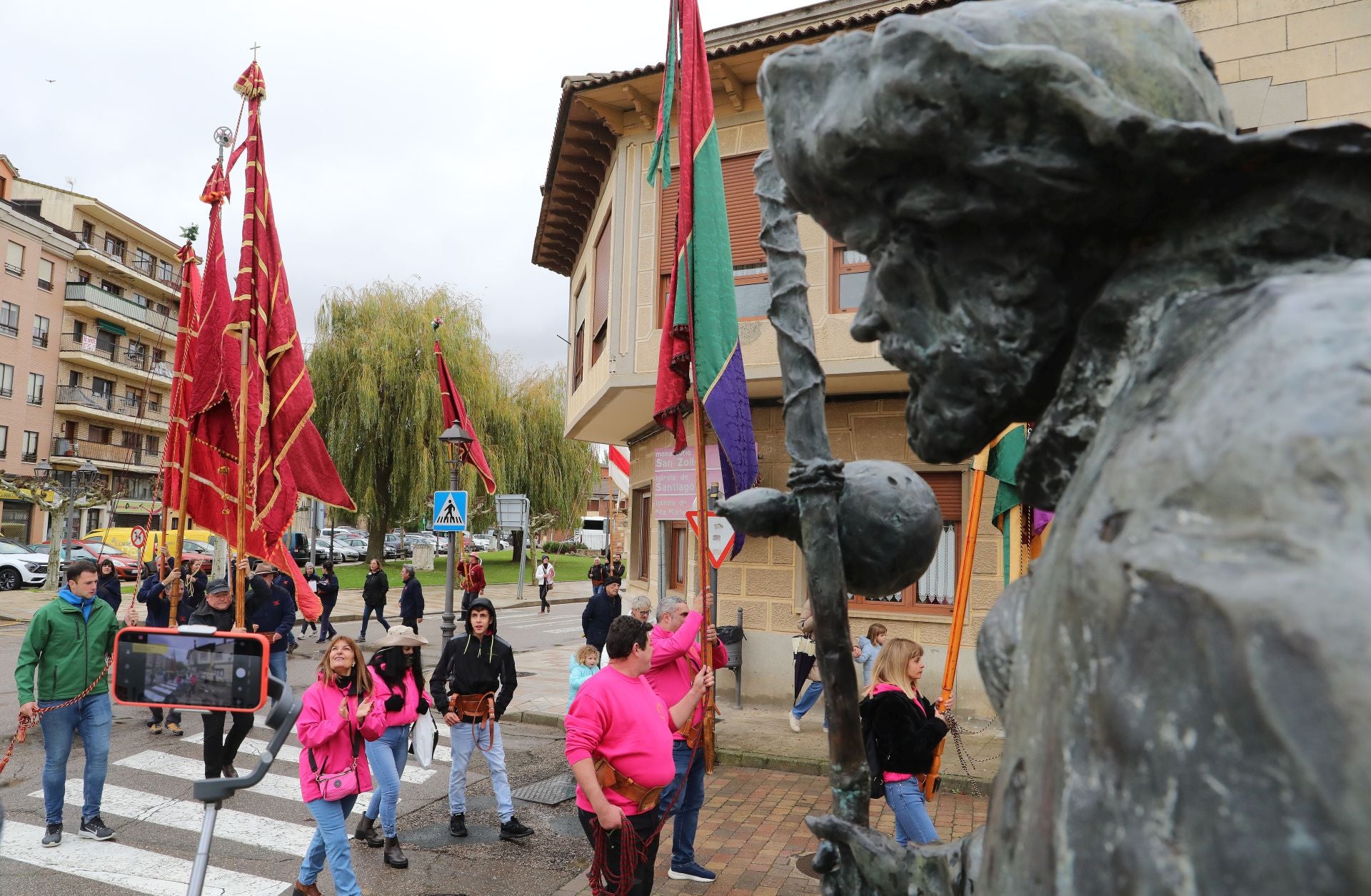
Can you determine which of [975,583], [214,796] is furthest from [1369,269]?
[975,583]

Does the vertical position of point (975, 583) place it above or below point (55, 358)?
below

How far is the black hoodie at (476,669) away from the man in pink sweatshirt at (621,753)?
2.46 m

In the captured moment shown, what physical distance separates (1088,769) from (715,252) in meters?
6.39

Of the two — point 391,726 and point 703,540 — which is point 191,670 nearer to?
point 391,726

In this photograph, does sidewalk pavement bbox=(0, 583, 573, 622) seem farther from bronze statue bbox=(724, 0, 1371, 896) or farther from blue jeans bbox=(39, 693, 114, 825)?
bronze statue bbox=(724, 0, 1371, 896)

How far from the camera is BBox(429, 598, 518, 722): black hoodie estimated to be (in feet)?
23.5

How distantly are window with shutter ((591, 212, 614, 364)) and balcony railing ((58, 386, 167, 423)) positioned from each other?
39708 millimetres

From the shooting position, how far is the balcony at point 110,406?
141 ft

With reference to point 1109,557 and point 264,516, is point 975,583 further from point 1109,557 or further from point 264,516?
point 1109,557

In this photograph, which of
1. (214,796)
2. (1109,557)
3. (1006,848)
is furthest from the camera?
(214,796)

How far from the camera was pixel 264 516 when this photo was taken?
721 cm

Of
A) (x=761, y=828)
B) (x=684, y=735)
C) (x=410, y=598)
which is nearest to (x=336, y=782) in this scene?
(x=684, y=735)

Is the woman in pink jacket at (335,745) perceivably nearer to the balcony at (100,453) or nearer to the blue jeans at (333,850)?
the blue jeans at (333,850)

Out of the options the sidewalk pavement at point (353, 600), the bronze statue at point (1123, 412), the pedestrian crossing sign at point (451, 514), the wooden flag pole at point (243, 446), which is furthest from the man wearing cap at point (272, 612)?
the bronze statue at point (1123, 412)
